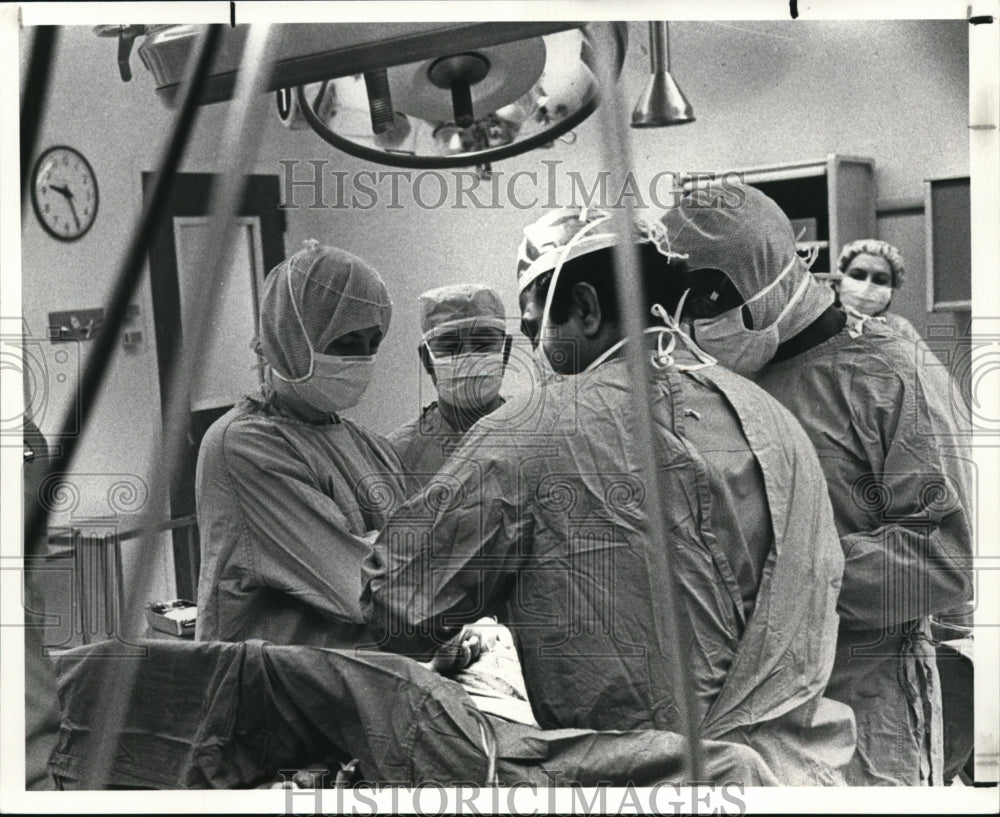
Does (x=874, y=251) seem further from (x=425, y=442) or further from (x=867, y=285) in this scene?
(x=425, y=442)

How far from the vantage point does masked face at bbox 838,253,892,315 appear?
2611 millimetres

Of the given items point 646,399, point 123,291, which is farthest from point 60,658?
point 646,399

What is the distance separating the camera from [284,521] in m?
2.61

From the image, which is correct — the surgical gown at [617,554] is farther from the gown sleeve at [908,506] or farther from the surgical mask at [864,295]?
the surgical mask at [864,295]

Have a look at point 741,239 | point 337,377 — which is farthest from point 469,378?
point 741,239

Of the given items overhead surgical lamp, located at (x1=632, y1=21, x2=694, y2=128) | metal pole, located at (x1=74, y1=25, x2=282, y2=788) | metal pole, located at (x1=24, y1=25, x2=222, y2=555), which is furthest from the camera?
overhead surgical lamp, located at (x1=632, y1=21, x2=694, y2=128)

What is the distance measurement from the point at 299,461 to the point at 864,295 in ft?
4.03

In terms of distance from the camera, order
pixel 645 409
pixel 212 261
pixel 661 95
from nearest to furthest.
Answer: pixel 212 261
pixel 645 409
pixel 661 95

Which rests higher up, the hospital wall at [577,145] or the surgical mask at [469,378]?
the hospital wall at [577,145]

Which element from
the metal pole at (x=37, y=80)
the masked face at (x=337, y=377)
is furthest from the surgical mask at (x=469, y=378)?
the metal pole at (x=37, y=80)

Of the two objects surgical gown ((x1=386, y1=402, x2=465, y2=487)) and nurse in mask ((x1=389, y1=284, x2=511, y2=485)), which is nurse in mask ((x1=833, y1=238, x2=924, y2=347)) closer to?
nurse in mask ((x1=389, y1=284, x2=511, y2=485))

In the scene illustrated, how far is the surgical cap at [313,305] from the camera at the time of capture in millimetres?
2596

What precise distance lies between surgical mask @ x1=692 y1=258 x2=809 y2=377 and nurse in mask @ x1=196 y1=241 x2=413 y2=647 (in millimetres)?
667

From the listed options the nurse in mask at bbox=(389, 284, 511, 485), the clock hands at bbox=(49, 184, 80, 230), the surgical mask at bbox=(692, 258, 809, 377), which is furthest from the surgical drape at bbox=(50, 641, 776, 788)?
the clock hands at bbox=(49, 184, 80, 230)
